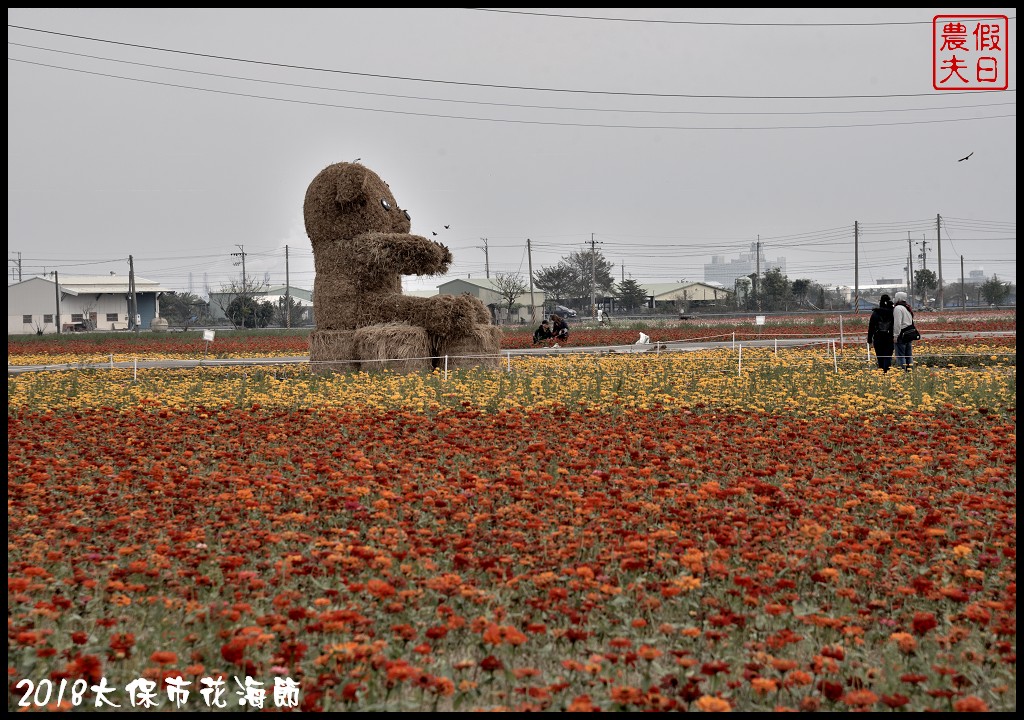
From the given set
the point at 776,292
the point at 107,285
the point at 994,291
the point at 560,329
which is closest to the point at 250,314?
the point at 107,285

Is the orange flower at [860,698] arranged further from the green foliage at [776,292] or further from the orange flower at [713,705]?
the green foliage at [776,292]

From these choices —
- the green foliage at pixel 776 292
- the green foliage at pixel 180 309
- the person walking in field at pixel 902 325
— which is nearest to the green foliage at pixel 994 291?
the green foliage at pixel 776 292

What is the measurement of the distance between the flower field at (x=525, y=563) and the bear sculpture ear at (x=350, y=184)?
859cm

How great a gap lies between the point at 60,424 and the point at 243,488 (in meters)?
5.45

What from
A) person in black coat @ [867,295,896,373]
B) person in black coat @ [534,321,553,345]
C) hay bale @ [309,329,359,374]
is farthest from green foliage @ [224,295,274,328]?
person in black coat @ [867,295,896,373]

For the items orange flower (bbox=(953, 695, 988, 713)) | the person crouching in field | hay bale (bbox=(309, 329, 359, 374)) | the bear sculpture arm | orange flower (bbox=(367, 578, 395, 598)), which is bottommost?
orange flower (bbox=(953, 695, 988, 713))

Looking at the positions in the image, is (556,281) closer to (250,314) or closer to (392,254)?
(250,314)

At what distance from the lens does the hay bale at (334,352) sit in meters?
19.1

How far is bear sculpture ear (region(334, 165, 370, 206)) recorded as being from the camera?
1875 centimetres

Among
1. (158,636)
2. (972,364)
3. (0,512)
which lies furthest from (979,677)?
(972,364)

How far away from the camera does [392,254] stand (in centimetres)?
1886

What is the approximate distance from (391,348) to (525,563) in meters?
13.3

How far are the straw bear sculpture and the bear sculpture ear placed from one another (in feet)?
0.06

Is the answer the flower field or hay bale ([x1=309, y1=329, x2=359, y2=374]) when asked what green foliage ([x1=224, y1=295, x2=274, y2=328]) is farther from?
the flower field
